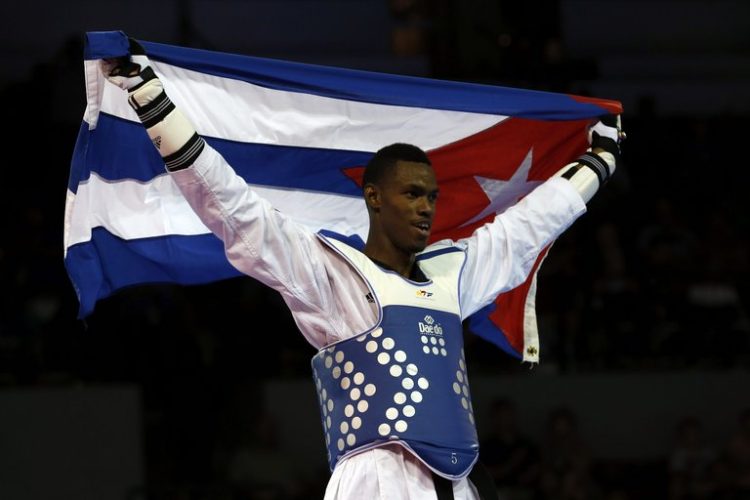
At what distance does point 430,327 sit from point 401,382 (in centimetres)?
24

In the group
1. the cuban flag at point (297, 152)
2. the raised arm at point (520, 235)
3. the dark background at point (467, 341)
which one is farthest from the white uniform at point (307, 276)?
the dark background at point (467, 341)

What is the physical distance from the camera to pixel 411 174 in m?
4.47

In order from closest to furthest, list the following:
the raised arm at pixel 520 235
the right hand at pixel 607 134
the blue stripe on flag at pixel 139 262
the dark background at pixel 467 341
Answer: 1. the raised arm at pixel 520 235
2. the blue stripe on flag at pixel 139 262
3. the right hand at pixel 607 134
4. the dark background at pixel 467 341

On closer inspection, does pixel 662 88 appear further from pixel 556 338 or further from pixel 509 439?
pixel 509 439

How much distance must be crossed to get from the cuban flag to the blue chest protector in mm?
981

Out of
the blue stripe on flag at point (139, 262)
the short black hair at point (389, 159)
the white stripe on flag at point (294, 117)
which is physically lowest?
the blue stripe on flag at point (139, 262)

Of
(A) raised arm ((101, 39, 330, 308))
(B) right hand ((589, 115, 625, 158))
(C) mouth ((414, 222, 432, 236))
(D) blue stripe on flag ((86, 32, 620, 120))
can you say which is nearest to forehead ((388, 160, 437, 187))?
(C) mouth ((414, 222, 432, 236))

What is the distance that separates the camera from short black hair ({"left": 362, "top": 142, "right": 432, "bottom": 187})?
178 inches

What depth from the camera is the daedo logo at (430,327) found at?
4270mm

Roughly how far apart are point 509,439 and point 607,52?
5.35 metres

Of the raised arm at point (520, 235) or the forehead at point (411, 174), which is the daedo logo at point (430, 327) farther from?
the forehead at point (411, 174)

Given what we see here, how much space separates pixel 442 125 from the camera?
553 centimetres

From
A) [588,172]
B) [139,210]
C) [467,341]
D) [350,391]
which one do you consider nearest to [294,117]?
[139,210]

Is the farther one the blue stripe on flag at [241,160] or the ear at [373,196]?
the blue stripe on flag at [241,160]
